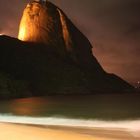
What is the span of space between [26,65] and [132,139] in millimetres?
157183

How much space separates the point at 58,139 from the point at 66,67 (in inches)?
6932

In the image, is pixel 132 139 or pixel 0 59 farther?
pixel 0 59

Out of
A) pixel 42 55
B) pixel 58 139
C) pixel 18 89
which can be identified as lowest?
pixel 58 139

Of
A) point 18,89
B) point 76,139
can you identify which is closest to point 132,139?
point 76,139

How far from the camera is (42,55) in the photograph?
193125mm

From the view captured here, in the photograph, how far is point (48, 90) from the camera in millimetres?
165625

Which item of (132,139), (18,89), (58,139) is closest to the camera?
(58,139)

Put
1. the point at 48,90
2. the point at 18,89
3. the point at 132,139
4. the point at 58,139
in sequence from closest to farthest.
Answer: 1. the point at 58,139
2. the point at 132,139
3. the point at 18,89
4. the point at 48,90

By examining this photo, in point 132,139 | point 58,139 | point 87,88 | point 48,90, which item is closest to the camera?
point 58,139

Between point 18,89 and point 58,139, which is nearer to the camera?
point 58,139

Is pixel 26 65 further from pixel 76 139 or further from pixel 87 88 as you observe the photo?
pixel 76 139

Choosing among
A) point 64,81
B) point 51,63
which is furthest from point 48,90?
point 51,63

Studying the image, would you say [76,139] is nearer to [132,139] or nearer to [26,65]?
[132,139]

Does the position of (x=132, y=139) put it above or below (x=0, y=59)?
below
